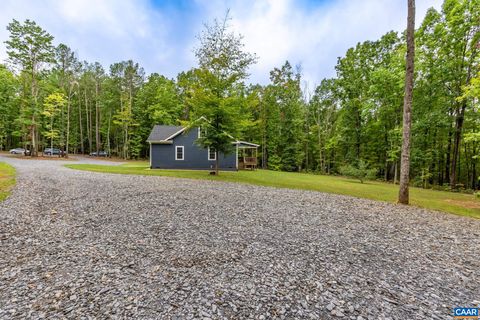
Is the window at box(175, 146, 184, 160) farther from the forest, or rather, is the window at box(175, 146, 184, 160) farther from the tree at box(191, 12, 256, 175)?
the tree at box(191, 12, 256, 175)

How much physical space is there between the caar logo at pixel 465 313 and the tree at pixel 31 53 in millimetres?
34818

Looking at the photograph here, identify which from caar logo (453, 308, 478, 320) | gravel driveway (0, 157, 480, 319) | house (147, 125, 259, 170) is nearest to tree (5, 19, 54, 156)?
house (147, 125, 259, 170)

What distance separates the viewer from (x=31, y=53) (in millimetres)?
24156

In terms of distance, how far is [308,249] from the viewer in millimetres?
4113

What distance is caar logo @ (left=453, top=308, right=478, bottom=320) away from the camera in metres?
2.55

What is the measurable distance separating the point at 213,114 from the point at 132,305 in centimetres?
1161

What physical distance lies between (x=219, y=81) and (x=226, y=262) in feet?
39.0

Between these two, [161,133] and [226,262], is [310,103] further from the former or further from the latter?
[226,262]

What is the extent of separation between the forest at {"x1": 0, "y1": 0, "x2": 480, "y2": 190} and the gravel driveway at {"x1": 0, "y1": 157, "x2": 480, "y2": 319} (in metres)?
7.39

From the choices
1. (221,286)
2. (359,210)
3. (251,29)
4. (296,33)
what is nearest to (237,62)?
(251,29)

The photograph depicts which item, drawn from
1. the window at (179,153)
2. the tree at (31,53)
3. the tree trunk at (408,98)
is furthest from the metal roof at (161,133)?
the tree trunk at (408,98)

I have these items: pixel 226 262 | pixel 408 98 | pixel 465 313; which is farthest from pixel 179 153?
pixel 465 313

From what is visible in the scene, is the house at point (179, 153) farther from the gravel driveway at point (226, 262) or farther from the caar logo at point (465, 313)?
the caar logo at point (465, 313)

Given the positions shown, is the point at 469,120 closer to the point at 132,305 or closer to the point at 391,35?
the point at 391,35
